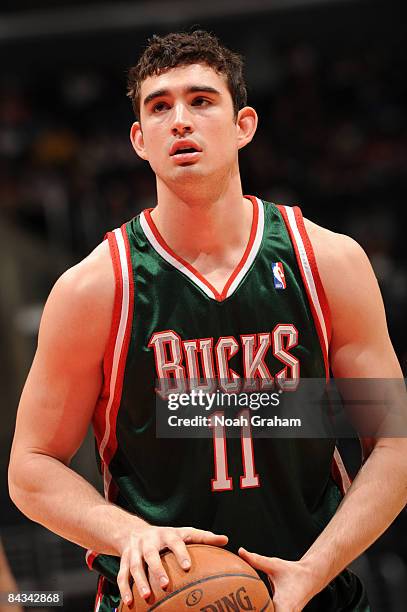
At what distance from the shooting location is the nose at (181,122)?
285 centimetres

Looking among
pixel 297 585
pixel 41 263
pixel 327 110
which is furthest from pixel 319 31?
pixel 297 585

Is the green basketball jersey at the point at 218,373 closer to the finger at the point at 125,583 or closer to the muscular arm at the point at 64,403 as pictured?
the muscular arm at the point at 64,403

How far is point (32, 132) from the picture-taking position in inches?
452

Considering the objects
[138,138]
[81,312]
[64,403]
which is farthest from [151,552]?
[138,138]

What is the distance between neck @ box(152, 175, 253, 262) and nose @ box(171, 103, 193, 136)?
20 cm

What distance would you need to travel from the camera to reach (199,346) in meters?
2.92

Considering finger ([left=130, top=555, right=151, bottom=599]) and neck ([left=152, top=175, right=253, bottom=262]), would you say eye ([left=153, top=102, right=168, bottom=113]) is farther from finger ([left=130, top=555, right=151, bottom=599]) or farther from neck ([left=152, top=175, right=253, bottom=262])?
finger ([left=130, top=555, right=151, bottom=599])

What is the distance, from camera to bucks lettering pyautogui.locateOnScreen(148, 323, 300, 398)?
2.92 m

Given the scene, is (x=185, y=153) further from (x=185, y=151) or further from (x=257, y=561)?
(x=257, y=561)

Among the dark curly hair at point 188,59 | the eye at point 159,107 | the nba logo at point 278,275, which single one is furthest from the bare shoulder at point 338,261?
the eye at point 159,107

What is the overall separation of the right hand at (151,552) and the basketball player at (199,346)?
0.33 metres

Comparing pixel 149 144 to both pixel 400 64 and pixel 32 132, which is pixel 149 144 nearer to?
pixel 32 132

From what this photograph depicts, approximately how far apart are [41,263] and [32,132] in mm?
3434

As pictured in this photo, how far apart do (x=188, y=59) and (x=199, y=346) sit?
894 mm
